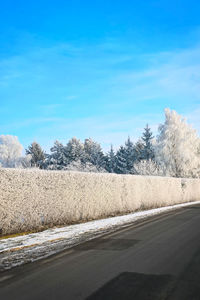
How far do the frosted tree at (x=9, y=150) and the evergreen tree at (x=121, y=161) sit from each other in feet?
91.2

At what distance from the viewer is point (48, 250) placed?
277 inches

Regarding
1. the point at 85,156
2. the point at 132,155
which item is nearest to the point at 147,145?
the point at 132,155

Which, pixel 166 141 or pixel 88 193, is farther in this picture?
pixel 166 141

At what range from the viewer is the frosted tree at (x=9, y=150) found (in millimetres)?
74412

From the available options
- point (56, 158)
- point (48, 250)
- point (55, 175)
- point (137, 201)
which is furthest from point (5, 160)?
point (48, 250)

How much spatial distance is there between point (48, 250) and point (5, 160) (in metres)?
72.0

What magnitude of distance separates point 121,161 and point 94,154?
7162mm

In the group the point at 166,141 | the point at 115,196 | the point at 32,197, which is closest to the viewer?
the point at 32,197

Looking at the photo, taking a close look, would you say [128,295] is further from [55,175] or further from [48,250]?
[55,175]

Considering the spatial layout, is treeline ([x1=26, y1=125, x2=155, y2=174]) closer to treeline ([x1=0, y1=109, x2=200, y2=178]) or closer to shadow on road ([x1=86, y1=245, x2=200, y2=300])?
treeline ([x1=0, y1=109, x2=200, y2=178])

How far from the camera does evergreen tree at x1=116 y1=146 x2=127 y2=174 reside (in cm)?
6313

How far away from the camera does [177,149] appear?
39250 millimetres

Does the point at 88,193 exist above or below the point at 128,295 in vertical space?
above

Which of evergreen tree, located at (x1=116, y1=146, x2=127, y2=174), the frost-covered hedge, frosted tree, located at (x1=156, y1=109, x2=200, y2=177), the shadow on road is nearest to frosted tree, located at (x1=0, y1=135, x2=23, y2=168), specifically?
evergreen tree, located at (x1=116, y1=146, x2=127, y2=174)
